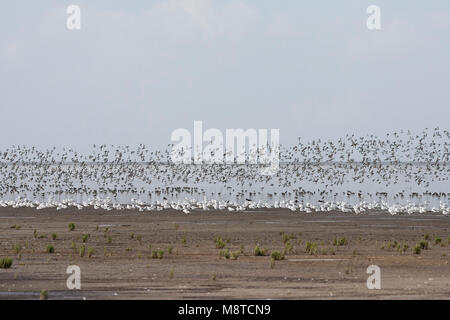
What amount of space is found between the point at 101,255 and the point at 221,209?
47.5 m

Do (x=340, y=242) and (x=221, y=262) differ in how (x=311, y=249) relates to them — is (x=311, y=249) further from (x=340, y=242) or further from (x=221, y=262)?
(x=221, y=262)

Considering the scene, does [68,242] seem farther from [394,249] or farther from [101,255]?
[394,249]

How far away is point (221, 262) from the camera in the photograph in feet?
116

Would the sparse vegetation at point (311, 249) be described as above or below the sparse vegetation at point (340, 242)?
above

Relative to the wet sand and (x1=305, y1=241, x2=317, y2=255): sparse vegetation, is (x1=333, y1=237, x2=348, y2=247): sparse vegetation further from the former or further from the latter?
(x1=305, y1=241, x2=317, y2=255): sparse vegetation

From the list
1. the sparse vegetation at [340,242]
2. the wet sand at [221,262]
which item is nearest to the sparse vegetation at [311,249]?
the wet sand at [221,262]

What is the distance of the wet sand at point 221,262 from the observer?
86.9ft

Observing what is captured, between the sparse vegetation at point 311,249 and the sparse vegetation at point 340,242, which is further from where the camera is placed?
the sparse vegetation at point 340,242

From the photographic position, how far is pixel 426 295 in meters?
25.5

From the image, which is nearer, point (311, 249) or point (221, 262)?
point (221, 262)

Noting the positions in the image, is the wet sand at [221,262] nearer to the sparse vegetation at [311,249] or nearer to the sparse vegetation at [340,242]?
the sparse vegetation at [311,249]

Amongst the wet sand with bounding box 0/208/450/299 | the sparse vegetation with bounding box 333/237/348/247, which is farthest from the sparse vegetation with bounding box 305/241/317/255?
the sparse vegetation with bounding box 333/237/348/247

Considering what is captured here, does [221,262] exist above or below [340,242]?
above

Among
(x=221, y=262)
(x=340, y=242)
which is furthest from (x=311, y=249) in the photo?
(x=221, y=262)
